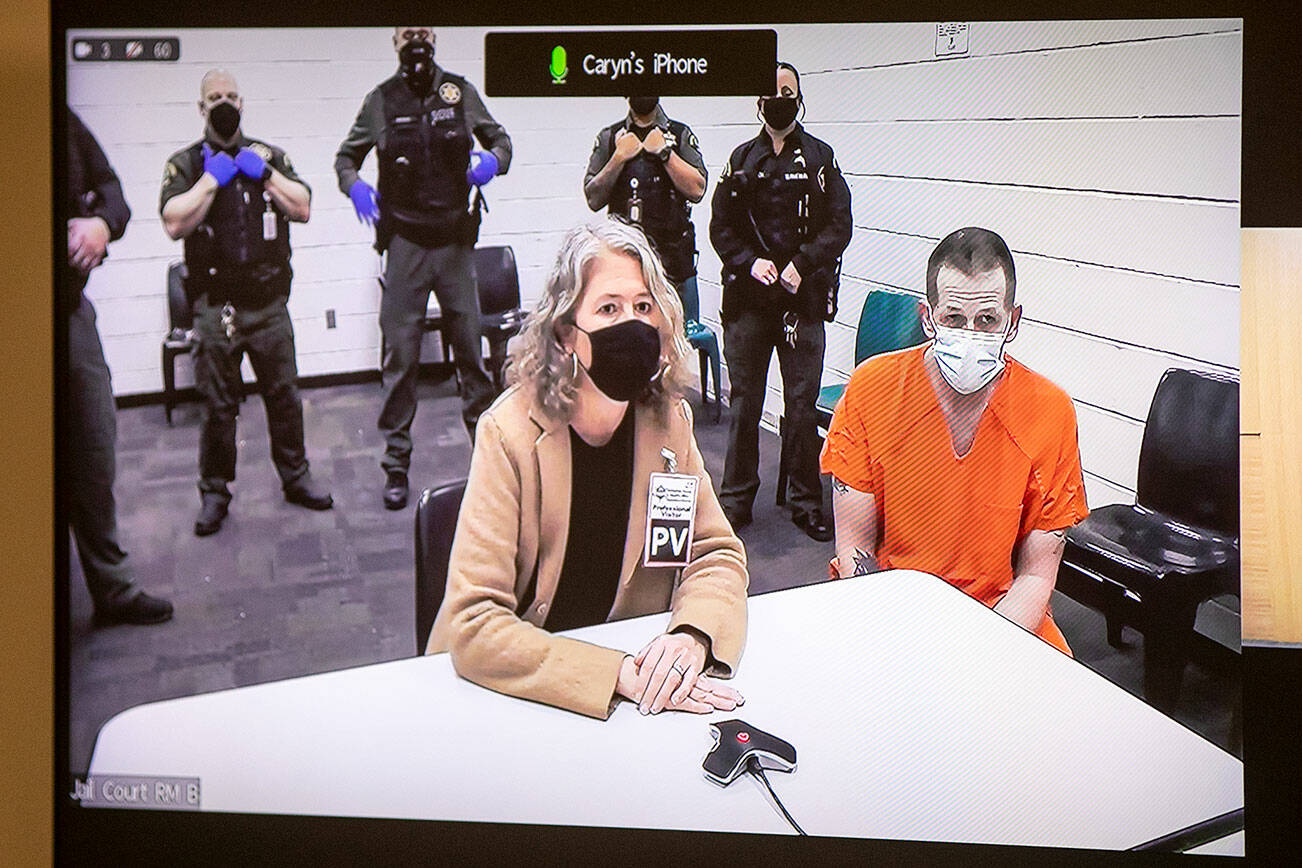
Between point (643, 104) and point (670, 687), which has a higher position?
point (643, 104)

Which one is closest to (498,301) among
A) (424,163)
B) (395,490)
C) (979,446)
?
(424,163)

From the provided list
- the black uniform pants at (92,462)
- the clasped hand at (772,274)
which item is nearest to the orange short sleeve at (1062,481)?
the clasped hand at (772,274)

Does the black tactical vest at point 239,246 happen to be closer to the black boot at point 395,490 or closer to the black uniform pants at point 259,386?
the black uniform pants at point 259,386

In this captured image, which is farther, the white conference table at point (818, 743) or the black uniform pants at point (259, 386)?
the black uniform pants at point (259, 386)

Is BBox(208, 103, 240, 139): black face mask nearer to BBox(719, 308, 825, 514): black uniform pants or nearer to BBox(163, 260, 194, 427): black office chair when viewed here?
BBox(163, 260, 194, 427): black office chair

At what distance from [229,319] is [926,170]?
1.30 m

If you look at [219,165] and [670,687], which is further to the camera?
[219,165]

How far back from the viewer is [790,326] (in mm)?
2039

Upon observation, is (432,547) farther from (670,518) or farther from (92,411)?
(92,411)

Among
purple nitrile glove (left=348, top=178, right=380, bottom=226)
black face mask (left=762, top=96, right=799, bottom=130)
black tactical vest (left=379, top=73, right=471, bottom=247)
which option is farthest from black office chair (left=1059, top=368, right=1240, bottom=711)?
purple nitrile glove (left=348, top=178, right=380, bottom=226)

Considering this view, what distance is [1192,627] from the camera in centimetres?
194

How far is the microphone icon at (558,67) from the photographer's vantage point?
78.1 inches

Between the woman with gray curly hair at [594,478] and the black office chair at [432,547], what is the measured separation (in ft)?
0.06

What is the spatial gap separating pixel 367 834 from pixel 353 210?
1.15 m
